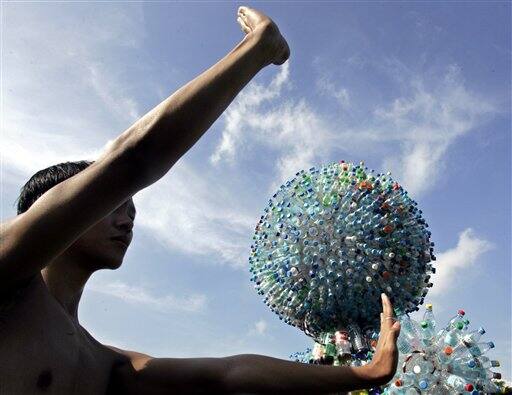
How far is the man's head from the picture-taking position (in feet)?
5.90

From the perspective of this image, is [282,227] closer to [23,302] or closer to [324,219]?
[324,219]

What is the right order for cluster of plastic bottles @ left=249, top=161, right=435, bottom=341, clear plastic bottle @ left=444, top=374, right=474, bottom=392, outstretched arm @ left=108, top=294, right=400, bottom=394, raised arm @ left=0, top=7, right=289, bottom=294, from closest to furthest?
raised arm @ left=0, top=7, right=289, bottom=294 < outstretched arm @ left=108, top=294, right=400, bottom=394 < clear plastic bottle @ left=444, top=374, right=474, bottom=392 < cluster of plastic bottles @ left=249, top=161, right=435, bottom=341

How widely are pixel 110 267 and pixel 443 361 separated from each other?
6353 millimetres

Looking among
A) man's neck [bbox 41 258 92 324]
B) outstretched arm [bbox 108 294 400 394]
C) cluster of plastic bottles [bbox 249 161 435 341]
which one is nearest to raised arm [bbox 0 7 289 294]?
man's neck [bbox 41 258 92 324]

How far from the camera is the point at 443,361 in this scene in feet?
23.5

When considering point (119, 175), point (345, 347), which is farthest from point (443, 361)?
point (119, 175)

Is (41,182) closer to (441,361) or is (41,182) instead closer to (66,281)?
(66,281)

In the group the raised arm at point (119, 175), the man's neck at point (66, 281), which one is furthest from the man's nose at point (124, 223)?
the raised arm at point (119, 175)

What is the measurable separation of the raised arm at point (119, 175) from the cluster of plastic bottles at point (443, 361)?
21.8ft

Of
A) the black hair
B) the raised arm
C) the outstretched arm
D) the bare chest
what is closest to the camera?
the raised arm

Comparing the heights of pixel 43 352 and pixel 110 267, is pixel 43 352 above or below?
below

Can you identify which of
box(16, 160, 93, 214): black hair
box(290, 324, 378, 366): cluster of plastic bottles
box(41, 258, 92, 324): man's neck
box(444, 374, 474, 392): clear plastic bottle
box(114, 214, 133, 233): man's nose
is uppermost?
box(290, 324, 378, 366): cluster of plastic bottles

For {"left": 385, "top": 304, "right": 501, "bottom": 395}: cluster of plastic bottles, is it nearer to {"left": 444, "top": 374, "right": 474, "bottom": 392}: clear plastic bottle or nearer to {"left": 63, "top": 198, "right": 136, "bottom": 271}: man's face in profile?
{"left": 444, "top": 374, "right": 474, "bottom": 392}: clear plastic bottle

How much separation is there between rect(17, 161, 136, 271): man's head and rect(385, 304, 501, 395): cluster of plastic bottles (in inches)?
240
